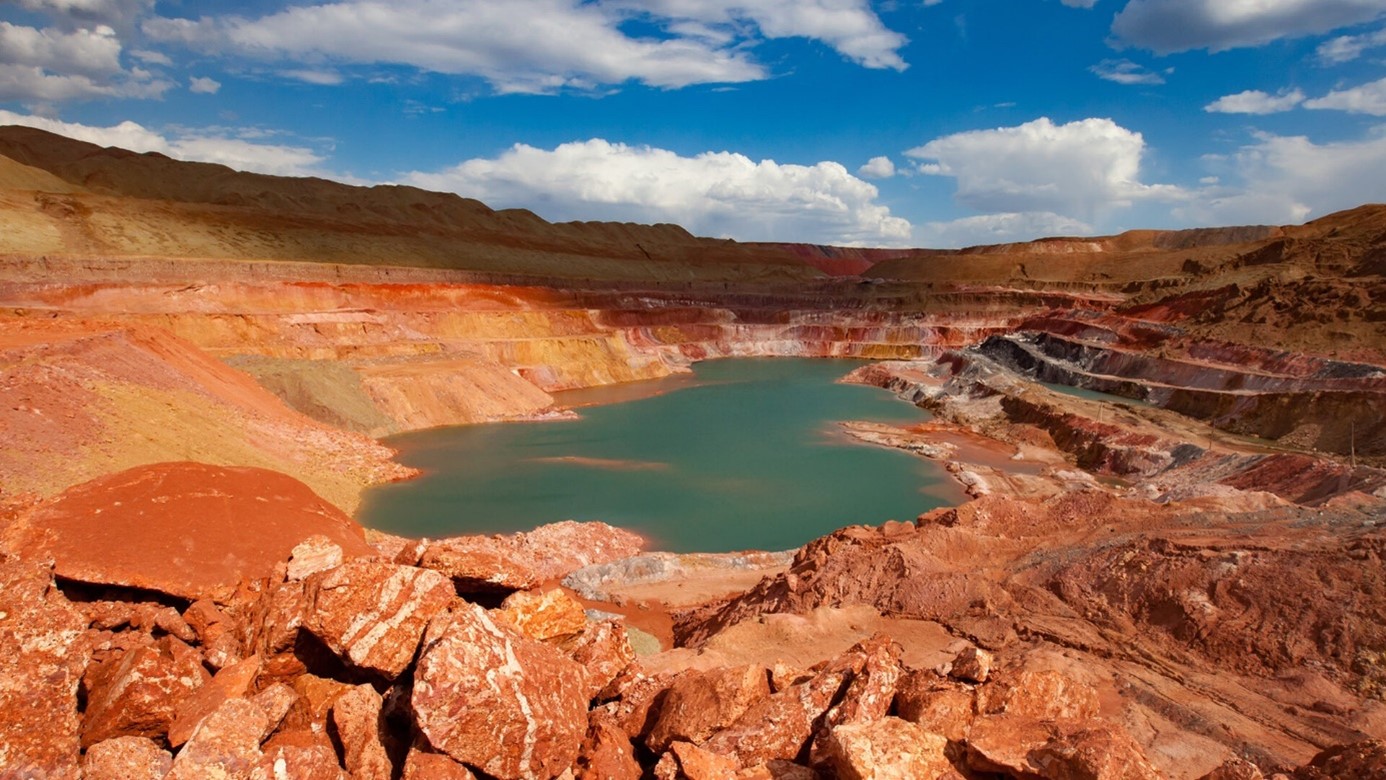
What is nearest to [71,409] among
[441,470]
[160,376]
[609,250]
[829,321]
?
[160,376]

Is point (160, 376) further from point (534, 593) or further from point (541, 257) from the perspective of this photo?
point (541, 257)

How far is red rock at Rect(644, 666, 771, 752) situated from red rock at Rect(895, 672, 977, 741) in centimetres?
129

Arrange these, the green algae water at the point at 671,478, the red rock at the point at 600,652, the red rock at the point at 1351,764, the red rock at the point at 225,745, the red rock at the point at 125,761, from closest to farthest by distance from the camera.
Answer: the red rock at the point at 1351,764 → the red rock at the point at 225,745 → the red rock at the point at 125,761 → the red rock at the point at 600,652 → the green algae water at the point at 671,478

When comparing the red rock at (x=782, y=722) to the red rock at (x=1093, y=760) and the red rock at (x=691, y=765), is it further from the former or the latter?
the red rock at (x=1093, y=760)

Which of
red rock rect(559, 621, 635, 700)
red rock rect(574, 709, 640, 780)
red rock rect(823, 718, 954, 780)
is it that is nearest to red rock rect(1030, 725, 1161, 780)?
red rock rect(823, 718, 954, 780)

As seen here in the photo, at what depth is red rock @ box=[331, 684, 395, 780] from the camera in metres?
6.57

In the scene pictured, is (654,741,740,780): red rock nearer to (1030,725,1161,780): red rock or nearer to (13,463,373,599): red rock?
(1030,725,1161,780): red rock

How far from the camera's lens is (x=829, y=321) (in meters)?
77.9

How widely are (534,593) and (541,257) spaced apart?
83.8 m

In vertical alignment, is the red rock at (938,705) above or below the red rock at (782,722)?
above

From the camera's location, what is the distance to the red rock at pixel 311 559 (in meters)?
9.04

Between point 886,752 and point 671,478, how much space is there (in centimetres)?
2255

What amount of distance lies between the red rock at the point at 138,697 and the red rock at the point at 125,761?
0.21m

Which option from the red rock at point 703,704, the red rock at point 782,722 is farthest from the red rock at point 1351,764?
the red rock at point 703,704
